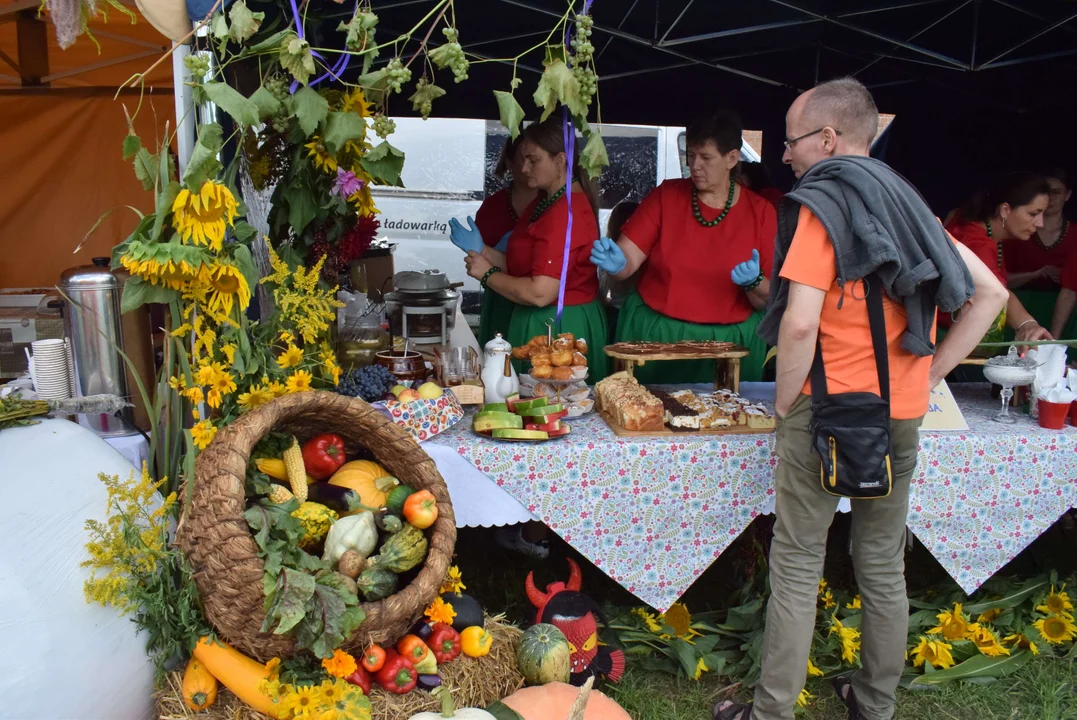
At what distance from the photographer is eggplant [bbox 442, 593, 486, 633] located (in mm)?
2219

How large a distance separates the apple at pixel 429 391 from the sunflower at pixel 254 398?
19.5 inches

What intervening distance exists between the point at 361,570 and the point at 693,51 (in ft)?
14.7

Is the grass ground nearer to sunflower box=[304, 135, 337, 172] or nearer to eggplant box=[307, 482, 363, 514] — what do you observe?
eggplant box=[307, 482, 363, 514]

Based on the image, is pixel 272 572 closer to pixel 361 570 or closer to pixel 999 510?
pixel 361 570

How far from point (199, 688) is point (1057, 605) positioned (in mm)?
2755

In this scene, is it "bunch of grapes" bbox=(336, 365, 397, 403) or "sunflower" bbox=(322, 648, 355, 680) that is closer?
"sunflower" bbox=(322, 648, 355, 680)

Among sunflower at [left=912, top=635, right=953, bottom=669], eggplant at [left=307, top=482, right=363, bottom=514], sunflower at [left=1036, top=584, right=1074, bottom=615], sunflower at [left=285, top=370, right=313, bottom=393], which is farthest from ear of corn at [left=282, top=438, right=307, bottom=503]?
sunflower at [left=1036, top=584, right=1074, bottom=615]

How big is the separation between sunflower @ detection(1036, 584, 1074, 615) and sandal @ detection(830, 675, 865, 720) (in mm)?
860

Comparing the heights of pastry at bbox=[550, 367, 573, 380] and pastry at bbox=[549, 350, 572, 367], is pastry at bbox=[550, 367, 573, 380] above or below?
below

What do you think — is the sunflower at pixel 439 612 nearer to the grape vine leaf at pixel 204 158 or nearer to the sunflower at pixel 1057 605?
the grape vine leaf at pixel 204 158

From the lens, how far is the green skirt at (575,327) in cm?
347

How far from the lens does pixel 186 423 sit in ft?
8.07

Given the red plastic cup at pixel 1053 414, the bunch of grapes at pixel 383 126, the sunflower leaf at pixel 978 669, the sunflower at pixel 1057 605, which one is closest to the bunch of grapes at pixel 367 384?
the bunch of grapes at pixel 383 126

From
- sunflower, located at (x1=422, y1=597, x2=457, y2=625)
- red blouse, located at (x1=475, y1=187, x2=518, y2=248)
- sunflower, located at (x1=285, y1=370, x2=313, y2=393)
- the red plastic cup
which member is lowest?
sunflower, located at (x1=422, y1=597, x2=457, y2=625)
